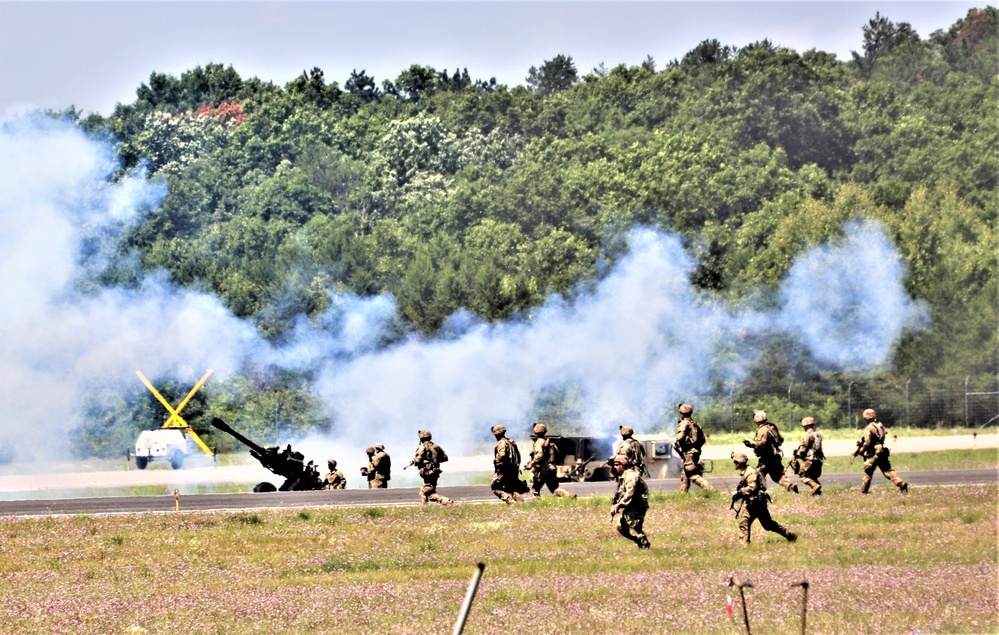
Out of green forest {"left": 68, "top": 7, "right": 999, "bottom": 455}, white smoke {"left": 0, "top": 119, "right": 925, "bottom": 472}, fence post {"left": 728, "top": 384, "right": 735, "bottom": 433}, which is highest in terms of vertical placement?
green forest {"left": 68, "top": 7, "right": 999, "bottom": 455}

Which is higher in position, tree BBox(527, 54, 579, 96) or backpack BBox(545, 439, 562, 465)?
tree BBox(527, 54, 579, 96)

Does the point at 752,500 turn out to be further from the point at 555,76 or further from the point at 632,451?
the point at 555,76

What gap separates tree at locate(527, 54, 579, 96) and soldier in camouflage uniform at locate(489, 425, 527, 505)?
102641mm

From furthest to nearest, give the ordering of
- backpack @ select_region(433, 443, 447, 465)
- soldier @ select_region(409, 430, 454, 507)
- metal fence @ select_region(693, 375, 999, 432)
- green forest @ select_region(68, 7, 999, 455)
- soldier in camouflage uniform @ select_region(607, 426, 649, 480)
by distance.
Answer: metal fence @ select_region(693, 375, 999, 432)
green forest @ select_region(68, 7, 999, 455)
backpack @ select_region(433, 443, 447, 465)
soldier @ select_region(409, 430, 454, 507)
soldier in camouflage uniform @ select_region(607, 426, 649, 480)

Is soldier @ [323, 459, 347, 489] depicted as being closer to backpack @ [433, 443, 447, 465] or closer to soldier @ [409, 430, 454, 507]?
soldier @ [409, 430, 454, 507]

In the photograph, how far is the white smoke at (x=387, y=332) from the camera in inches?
2055

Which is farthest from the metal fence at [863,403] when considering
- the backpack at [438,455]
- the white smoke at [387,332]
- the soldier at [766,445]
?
the soldier at [766,445]

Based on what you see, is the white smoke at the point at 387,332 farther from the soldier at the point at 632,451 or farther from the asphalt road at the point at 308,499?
the soldier at the point at 632,451

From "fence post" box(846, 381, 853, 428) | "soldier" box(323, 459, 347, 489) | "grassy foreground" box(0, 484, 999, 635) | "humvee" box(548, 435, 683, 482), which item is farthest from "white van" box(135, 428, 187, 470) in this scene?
"fence post" box(846, 381, 853, 428)

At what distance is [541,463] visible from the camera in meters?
36.9

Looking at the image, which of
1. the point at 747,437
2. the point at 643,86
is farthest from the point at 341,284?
the point at 643,86

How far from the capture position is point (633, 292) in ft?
209

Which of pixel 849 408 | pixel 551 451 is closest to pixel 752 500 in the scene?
pixel 551 451

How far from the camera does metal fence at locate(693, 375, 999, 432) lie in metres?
65.5
